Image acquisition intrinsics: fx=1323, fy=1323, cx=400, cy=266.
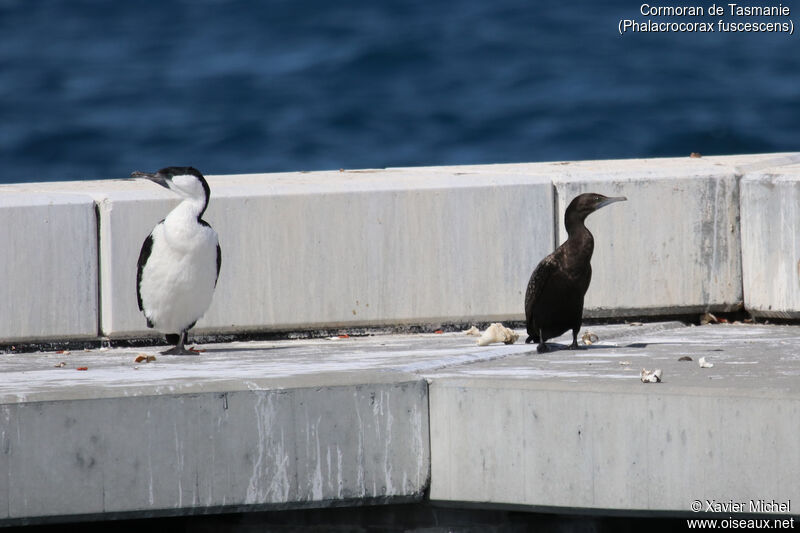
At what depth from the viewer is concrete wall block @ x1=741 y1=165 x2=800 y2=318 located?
8164 mm

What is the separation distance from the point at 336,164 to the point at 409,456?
106 ft

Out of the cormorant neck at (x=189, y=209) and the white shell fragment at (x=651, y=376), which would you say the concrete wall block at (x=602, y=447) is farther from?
the cormorant neck at (x=189, y=209)

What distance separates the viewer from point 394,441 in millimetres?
5285

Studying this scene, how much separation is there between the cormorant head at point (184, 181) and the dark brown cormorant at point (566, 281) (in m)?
1.87

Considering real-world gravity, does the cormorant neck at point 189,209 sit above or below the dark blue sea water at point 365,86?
below

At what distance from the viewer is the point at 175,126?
40.9m

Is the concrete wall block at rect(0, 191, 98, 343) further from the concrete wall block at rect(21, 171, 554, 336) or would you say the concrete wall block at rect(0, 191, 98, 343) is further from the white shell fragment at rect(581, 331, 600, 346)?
the white shell fragment at rect(581, 331, 600, 346)

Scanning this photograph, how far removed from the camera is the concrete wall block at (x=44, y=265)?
26.1 ft

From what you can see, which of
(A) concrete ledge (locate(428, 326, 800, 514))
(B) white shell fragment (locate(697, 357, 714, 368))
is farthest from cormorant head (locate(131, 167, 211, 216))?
(B) white shell fragment (locate(697, 357, 714, 368))

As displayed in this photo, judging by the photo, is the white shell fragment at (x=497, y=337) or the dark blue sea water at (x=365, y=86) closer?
the white shell fragment at (x=497, y=337)

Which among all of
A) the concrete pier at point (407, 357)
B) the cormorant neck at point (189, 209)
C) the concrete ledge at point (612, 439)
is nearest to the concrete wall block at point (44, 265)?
the concrete pier at point (407, 357)

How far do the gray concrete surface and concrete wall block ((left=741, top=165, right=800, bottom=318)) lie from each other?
280 cm

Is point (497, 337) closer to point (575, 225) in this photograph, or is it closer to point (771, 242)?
point (575, 225)

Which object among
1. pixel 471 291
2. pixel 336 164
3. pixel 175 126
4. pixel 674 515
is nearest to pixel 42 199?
pixel 471 291
